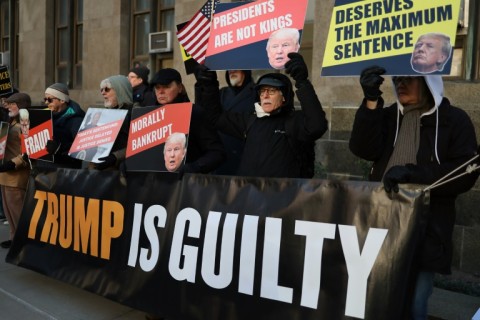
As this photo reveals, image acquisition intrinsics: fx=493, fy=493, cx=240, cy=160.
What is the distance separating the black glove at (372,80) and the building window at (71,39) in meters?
10.4

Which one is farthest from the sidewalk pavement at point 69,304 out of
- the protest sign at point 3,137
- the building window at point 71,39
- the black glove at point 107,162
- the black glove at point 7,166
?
the building window at point 71,39

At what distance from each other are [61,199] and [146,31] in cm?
673

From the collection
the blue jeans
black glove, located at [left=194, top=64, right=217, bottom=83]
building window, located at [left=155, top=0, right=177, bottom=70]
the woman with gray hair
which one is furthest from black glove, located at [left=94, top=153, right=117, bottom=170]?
building window, located at [left=155, top=0, right=177, bottom=70]

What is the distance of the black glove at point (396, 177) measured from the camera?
230 cm

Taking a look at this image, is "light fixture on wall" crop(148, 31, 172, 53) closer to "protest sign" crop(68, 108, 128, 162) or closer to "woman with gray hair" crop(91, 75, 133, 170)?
"woman with gray hair" crop(91, 75, 133, 170)

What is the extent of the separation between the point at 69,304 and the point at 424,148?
9.74ft

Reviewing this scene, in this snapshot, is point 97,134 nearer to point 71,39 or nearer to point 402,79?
point 402,79

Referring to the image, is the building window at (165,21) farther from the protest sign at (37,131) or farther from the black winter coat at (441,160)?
the black winter coat at (441,160)

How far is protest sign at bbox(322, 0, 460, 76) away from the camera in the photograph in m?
2.31

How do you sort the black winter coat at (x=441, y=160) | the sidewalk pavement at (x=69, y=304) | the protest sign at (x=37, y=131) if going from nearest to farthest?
1. the black winter coat at (x=441, y=160)
2. the sidewalk pavement at (x=69, y=304)
3. the protest sign at (x=37, y=131)

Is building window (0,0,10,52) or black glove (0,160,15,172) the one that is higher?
building window (0,0,10,52)

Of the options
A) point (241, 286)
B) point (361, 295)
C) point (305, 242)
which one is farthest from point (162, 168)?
point (361, 295)

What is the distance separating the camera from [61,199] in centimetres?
408

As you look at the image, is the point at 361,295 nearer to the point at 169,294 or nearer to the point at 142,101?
the point at 169,294
